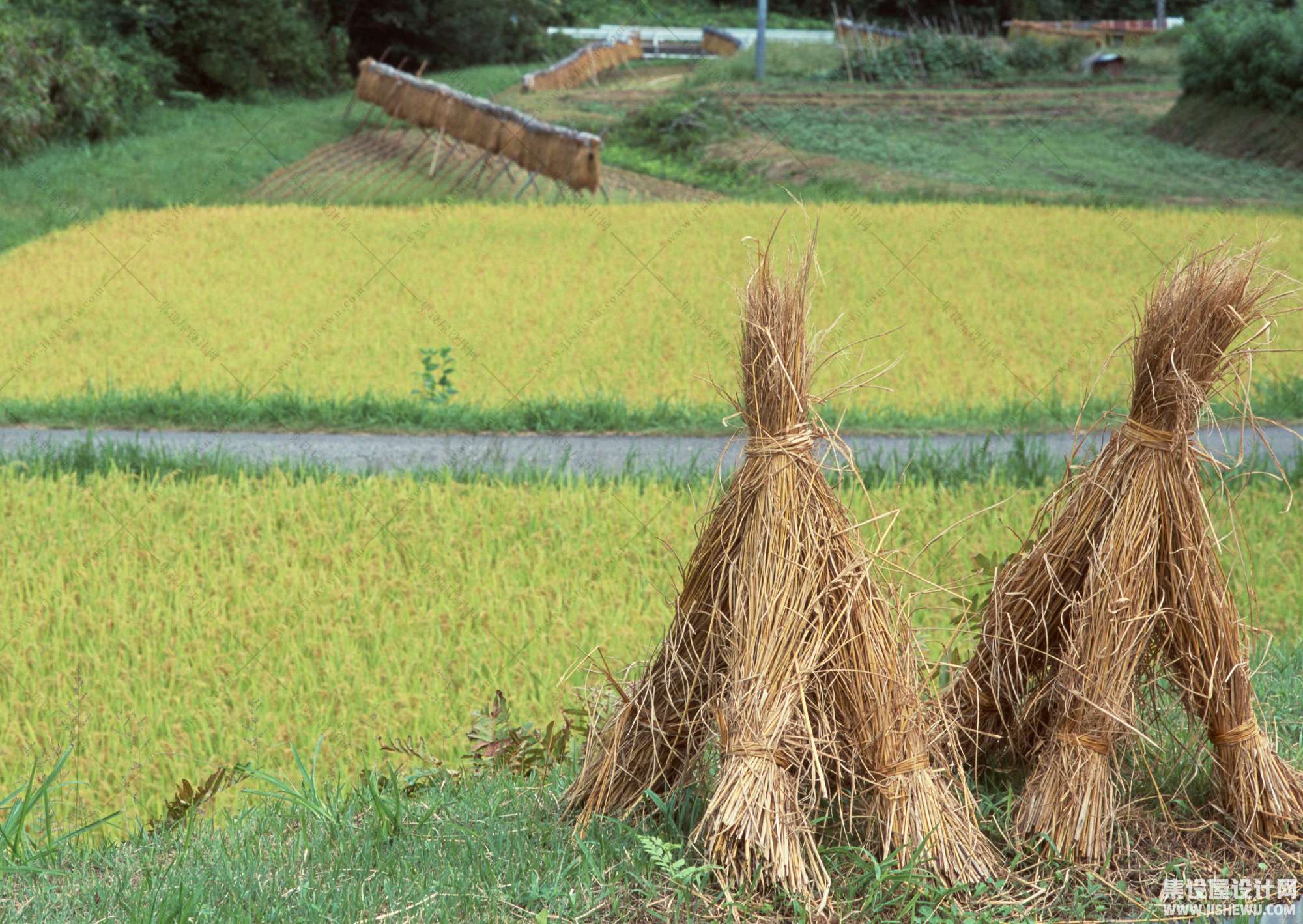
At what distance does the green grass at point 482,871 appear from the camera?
229 centimetres

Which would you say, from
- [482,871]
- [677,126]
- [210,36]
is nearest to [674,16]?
[210,36]

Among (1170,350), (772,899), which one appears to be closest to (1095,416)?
(1170,350)

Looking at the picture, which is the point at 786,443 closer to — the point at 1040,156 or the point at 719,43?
the point at 1040,156

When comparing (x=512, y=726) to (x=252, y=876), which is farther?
(x=512, y=726)

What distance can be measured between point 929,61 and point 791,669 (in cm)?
2705

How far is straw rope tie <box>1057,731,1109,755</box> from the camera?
2506 mm

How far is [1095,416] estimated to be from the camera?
6828 mm

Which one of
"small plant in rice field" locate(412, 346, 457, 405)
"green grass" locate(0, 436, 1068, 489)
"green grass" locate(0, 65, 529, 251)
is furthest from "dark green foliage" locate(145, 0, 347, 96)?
"green grass" locate(0, 436, 1068, 489)

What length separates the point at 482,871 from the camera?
2400 millimetres

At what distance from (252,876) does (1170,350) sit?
6.73ft

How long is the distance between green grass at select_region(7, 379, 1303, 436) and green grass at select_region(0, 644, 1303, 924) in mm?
3899

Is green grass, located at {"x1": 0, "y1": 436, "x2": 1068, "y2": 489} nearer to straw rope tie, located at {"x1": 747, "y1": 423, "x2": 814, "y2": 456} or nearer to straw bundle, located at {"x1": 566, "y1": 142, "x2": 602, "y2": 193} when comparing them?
straw rope tie, located at {"x1": 747, "y1": 423, "x2": 814, "y2": 456}

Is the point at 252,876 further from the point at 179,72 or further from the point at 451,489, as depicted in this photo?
the point at 179,72

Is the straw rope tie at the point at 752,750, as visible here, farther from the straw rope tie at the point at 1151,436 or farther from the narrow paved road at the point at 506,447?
the narrow paved road at the point at 506,447
